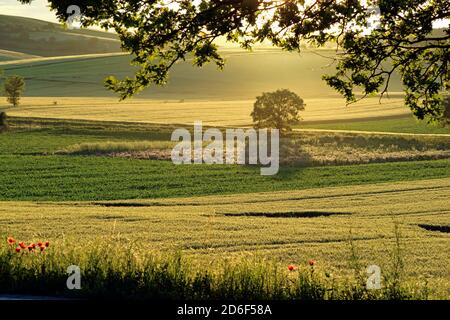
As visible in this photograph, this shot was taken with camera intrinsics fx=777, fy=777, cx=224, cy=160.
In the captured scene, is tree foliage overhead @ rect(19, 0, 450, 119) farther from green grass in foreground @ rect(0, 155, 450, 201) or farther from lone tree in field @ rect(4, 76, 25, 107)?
lone tree in field @ rect(4, 76, 25, 107)

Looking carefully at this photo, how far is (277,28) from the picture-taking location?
14.1m

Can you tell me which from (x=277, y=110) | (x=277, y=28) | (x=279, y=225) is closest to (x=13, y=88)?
(x=277, y=110)

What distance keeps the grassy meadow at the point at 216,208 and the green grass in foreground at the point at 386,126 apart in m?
0.32

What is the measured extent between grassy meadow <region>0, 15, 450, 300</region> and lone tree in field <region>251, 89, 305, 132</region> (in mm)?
2212

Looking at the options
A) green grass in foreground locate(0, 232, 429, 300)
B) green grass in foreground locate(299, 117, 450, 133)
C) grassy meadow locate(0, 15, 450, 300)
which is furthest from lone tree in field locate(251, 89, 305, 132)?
green grass in foreground locate(0, 232, 429, 300)

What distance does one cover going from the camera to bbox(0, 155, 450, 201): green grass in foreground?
40406mm

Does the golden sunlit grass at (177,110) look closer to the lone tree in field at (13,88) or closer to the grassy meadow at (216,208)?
Answer: the grassy meadow at (216,208)

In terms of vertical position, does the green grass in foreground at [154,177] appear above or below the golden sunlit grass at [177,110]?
below

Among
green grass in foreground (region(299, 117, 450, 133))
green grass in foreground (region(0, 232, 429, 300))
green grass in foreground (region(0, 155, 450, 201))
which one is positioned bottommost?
green grass in foreground (region(0, 155, 450, 201))

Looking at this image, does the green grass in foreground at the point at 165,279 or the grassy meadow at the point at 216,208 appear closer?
the green grass in foreground at the point at 165,279

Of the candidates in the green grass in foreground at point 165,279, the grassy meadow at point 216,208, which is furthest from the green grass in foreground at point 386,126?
the green grass in foreground at point 165,279

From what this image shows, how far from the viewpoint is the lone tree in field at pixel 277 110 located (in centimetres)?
7031
